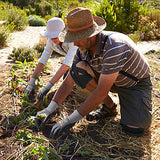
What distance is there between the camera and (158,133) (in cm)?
232

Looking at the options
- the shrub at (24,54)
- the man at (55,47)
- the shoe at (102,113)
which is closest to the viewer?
the shoe at (102,113)

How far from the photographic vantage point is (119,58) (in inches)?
72.2

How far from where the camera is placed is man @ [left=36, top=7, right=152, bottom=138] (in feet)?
5.97

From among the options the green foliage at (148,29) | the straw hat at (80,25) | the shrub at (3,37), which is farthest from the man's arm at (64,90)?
the green foliage at (148,29)

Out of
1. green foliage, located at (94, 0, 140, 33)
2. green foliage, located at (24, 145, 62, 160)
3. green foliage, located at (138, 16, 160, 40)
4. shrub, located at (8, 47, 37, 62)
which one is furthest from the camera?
green foliage, located at (138, 16, 160, 40)

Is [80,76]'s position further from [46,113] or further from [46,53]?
[46,53]

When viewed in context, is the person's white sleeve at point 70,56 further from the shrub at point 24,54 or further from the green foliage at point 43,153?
the shrub at point 24,54

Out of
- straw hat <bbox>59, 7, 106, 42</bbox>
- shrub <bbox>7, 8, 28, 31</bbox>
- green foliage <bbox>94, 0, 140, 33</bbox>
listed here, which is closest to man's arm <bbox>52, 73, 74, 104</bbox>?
Answer: straw hat <bbox>59, 7, 106, 42</bbox>

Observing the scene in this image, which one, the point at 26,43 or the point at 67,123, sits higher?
the point at 67,123

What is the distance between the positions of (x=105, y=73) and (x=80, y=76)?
→ 1.75 feet

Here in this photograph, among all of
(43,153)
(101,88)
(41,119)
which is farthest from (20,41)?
(43,153)

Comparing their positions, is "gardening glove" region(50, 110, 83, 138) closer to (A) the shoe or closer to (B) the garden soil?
(B) the garden soil

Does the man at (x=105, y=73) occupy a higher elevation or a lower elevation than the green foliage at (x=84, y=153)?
higher

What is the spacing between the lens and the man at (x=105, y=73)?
1820 mm
